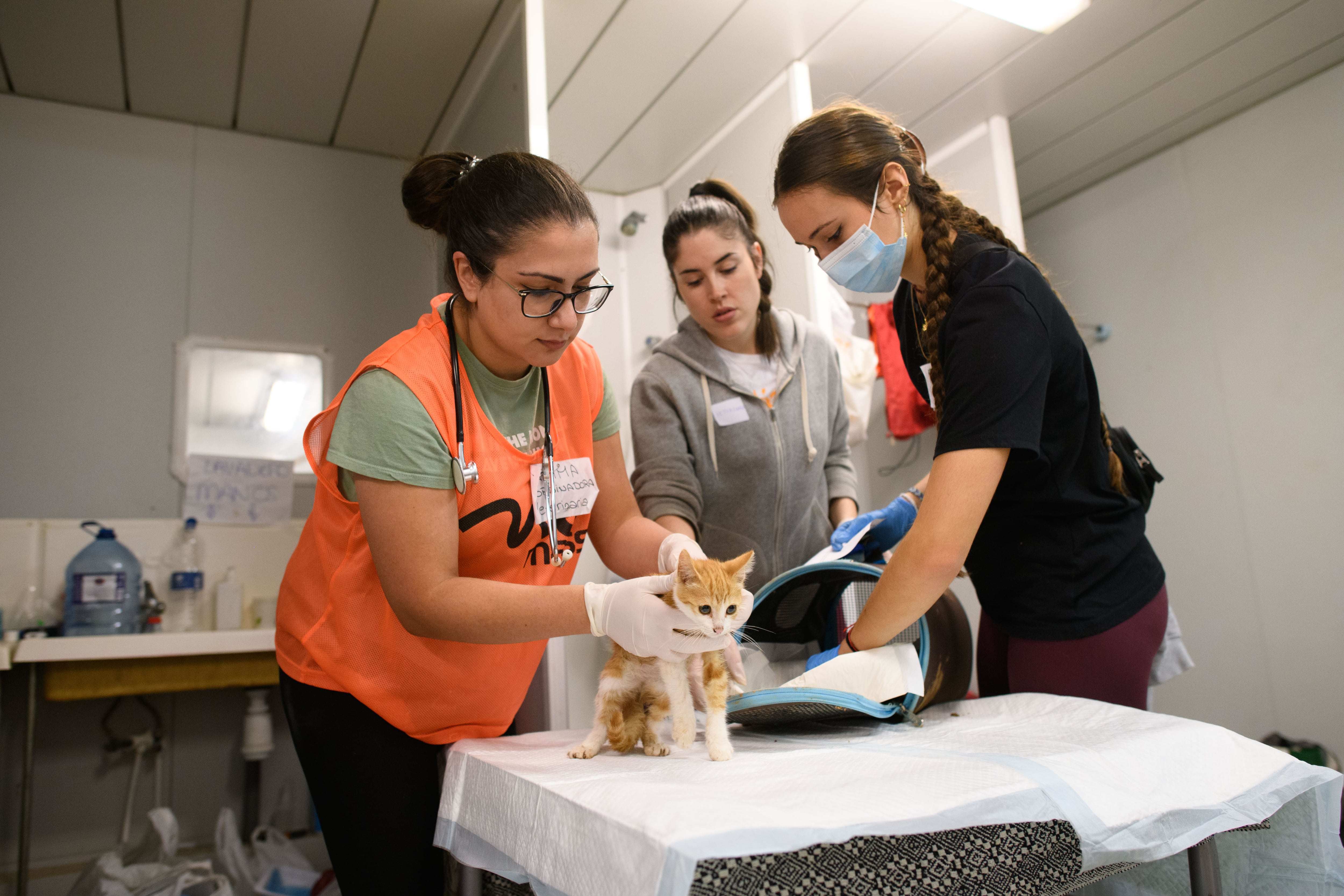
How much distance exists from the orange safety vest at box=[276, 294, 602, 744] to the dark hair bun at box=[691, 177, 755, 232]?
86 cm

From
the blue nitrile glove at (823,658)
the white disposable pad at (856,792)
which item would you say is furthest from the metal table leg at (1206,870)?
the blue nitrile glove at (823,658)

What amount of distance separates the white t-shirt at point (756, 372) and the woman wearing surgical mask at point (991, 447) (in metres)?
0.41

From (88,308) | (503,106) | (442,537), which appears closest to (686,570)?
(442,537)

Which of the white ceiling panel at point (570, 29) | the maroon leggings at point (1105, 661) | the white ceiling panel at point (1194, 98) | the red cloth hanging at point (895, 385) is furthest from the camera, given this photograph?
the red cloth hanging at point (895, 385)

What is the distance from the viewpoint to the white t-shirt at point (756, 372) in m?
1.72

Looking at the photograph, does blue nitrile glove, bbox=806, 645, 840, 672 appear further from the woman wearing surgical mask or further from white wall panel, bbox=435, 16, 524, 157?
white wall panel, bbox=435, 16, 524, 157

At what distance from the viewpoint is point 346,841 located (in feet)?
3.45

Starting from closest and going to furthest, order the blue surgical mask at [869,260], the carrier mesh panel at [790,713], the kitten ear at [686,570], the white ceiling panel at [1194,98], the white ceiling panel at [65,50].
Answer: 1. the kitten ear at [686,570]
2. the carrier mesh panel at [790,713]
3. the blue surgical mask at [869,260]
4. the white ceiling panel at [65,50]
5. the white ceiling panel at [1194,98]

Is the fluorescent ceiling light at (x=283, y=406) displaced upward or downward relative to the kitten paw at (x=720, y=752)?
upward

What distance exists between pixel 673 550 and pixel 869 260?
547mm

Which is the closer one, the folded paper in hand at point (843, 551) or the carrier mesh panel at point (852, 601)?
the folded paper in hand at point (843, 551)

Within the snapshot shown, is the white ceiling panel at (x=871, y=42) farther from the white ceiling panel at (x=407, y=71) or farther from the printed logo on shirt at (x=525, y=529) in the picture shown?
the printed logo on shirt at (x=525, y=529)

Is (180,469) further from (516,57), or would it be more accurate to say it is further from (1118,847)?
(1118,847)

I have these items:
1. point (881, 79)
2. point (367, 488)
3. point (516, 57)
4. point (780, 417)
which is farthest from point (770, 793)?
point (881, 79)
